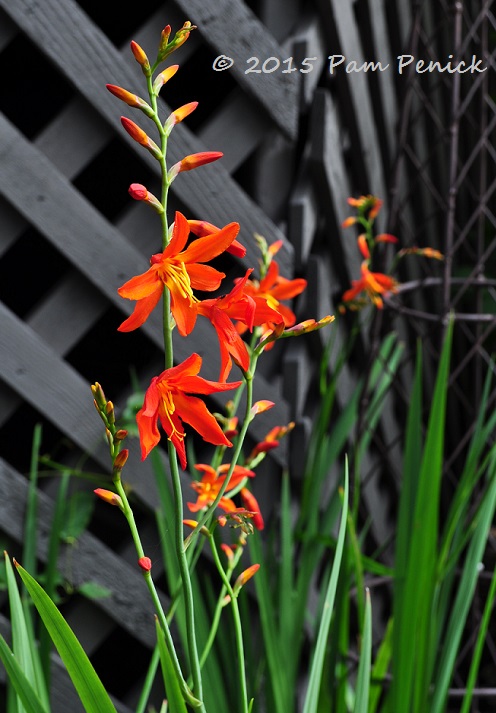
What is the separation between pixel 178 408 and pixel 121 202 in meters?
1.11

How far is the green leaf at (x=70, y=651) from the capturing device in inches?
18.8

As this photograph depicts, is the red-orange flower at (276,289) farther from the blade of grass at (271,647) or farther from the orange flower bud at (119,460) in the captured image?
the orange flower bud at (119,460)

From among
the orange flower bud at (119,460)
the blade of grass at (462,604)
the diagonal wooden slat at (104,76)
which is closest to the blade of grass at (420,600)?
the blade of grass at (462,604)

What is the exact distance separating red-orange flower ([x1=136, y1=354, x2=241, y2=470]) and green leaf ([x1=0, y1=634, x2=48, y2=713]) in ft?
0.52

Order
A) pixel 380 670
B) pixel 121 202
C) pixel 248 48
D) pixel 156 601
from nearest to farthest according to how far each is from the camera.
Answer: pixel 156 601 < pixel 380 670 < pixel 248 48 < pixel 121 202

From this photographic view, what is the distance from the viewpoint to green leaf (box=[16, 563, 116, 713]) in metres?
0.48

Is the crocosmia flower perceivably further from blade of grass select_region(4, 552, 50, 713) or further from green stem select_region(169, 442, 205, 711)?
blade of grass select_region(4, 552, 50, 713)

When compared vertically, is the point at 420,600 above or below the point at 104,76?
below

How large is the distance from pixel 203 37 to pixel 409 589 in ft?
3.00

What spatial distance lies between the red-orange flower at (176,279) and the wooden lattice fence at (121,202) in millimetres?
780

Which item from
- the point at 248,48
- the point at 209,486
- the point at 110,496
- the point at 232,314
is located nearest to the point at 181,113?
the point at 232,314

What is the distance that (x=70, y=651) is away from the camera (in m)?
0.49

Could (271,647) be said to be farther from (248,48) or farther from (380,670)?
(248,48)

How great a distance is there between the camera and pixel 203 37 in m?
1.33
